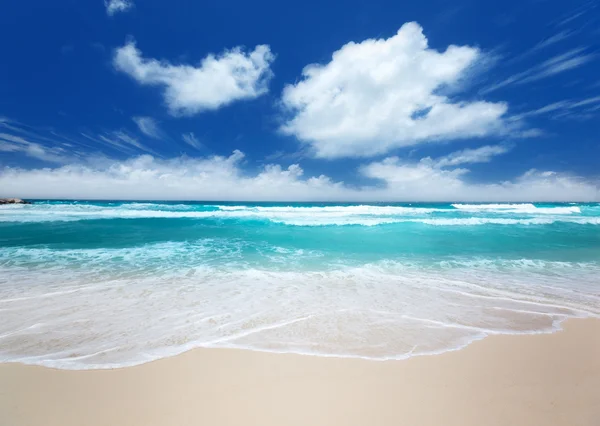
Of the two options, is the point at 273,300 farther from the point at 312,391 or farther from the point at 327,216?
the point at 327,216

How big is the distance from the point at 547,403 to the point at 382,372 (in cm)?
144

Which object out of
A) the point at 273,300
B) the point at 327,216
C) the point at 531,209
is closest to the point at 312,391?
the point at 273,300

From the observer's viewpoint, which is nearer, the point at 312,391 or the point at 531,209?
the point at 312,391

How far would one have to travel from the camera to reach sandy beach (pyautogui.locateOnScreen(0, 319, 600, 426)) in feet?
7.36

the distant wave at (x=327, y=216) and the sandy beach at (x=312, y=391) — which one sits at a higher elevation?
the distant wave at (x=327, y=216)

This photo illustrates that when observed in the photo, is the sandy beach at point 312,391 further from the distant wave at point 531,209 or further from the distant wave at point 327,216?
the distant wave at point 531,209

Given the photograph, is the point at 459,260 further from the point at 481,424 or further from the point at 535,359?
the point at 481,424

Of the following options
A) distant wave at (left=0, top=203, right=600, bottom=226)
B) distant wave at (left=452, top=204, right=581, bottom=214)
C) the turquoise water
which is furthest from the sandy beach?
distant wave at (left=452, top=204, right=581, bottom=214)

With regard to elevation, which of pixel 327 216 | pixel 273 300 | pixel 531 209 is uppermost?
pixel 531 209

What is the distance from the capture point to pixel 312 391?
254 centimetres

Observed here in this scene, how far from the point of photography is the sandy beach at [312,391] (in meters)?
2.24

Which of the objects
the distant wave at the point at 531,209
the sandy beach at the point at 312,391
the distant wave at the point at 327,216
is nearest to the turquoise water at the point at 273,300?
the sandy beach at the point at 312,391

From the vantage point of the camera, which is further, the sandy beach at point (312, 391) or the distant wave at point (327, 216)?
the distant wave at point (327, 216)

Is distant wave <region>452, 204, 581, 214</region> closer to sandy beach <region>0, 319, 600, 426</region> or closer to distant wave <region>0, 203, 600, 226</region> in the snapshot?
distant wave <region>0, 203, 600, 226</region>
